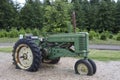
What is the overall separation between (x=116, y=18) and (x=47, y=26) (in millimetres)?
16342

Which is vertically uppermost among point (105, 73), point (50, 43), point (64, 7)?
point (64, 7)

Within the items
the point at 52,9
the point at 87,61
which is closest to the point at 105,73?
the point at 87,61

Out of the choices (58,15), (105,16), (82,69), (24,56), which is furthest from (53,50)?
(105,16)

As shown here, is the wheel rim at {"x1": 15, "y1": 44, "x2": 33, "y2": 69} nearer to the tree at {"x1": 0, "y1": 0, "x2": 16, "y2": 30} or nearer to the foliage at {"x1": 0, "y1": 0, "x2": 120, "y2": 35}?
the foliage at {"x1": 0, "y1": 0, "x2": 120, "y2": 35}

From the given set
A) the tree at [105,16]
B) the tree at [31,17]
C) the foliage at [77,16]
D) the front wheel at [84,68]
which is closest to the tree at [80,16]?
the foliage at [77,16]

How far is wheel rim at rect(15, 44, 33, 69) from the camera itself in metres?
9.46

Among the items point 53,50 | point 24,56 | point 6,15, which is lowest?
point 24,56

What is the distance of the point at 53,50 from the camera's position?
9.61 meters

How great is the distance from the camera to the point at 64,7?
2972 centimetres

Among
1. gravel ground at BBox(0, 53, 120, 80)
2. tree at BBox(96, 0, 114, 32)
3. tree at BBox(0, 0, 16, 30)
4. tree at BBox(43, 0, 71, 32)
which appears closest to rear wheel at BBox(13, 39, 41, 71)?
gravel ground at BBox(0, 53, 120, 80)

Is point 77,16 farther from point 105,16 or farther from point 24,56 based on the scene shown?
point 24,56

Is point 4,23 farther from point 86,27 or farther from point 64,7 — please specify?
point 64,7

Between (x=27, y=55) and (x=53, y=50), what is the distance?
0.89 meters

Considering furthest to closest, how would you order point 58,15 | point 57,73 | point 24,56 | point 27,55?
point 58,15, point 24,56, point 27,55, point 57,73
